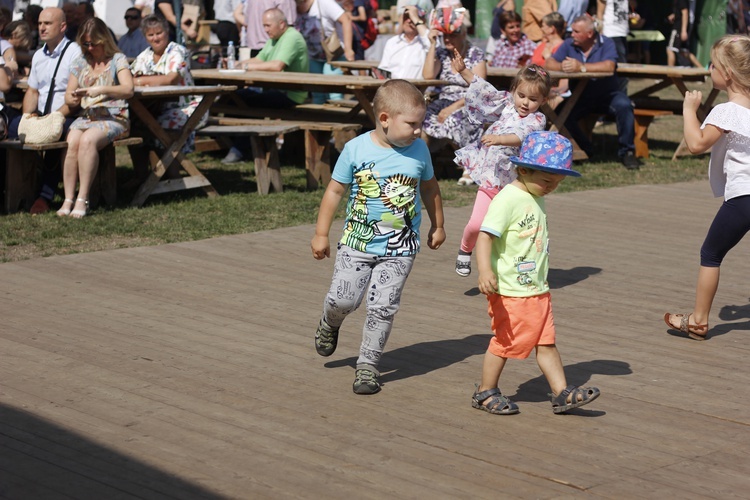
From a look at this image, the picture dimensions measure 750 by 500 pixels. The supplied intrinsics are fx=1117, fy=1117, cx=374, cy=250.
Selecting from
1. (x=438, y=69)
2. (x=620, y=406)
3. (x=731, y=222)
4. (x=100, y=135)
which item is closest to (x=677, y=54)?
(x=438, y=69)

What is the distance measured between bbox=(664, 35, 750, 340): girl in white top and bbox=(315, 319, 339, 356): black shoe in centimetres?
198

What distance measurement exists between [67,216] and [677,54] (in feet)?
48.8

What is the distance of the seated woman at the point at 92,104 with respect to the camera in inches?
364

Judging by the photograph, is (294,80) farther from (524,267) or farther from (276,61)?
(524,267)

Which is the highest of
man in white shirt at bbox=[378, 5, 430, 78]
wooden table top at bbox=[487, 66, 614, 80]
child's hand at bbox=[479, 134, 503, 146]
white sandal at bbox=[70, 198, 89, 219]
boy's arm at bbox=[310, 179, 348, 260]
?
man in white shirt at bbox=[378, 5, 430, 78]

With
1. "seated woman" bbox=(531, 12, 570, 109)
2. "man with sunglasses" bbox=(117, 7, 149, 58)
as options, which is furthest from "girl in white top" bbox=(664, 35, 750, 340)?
"man with sunglasses" bbox=(117, 7, 149, 58)

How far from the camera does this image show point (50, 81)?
970 cm

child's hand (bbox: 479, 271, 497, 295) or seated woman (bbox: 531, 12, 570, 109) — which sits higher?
Result: seated woman (bbox: 531, 12, 570, 109)

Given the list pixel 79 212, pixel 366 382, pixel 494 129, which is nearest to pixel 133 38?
pixel 79 212

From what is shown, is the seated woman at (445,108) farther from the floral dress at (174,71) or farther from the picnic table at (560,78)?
the floral dress at (174,71)

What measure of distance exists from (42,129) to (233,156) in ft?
12.3

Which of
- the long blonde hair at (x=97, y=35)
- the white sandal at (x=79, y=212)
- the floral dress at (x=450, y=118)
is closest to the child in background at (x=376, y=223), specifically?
the white sandal at (x=79, y=212)

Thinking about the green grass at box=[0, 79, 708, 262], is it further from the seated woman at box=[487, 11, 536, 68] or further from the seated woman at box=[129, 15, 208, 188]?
the seated woman at box=[487, 11, 536, 68]

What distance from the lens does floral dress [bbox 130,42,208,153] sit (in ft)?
33.8
